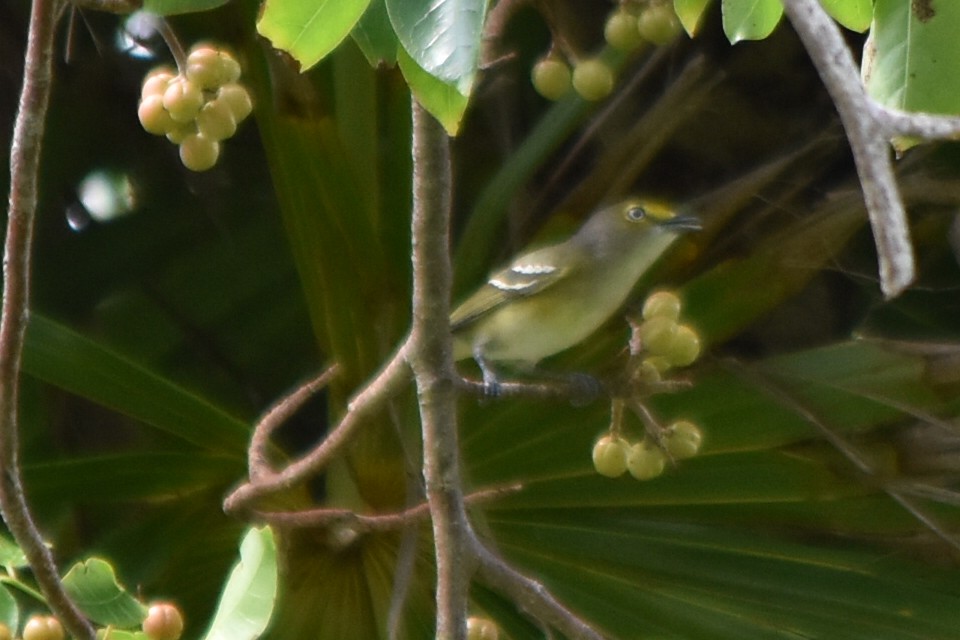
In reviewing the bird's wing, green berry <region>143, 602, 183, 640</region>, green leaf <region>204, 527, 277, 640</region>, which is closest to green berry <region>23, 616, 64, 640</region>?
green berry <region>143, 602, 183, 640</region>

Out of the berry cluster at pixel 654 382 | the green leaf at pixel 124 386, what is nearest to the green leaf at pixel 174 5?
the berry cluster at pixel 654 382

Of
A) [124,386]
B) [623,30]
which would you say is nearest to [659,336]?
[623,30]

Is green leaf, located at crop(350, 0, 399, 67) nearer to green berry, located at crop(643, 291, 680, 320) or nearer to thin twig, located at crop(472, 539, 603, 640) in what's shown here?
thin twig, located at crop(472, 539, 603, 640)

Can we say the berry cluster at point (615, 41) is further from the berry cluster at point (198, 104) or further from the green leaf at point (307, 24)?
the green leaf at point (307, 24)

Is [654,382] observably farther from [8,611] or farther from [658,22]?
[8,611]

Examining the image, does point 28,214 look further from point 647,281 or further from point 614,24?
point 647,281

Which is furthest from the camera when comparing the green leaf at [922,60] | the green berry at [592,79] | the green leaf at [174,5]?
the green berry at [592,79]
